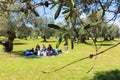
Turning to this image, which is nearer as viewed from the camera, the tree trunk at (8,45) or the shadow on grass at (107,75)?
the shadow on grass at (107,75)

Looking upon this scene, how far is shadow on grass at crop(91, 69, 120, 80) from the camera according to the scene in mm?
14006

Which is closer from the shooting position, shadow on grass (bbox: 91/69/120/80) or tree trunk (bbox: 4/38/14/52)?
shadow on grass (bbox: 91/69/120/80)

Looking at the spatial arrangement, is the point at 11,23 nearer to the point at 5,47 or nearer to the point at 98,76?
the point at 5,47

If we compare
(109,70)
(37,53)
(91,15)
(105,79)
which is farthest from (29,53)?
(91,15)

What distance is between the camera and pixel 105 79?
13766mm

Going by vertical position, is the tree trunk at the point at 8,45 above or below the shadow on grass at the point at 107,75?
below

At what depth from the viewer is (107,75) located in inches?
578

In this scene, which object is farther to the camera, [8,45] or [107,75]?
[8,45]

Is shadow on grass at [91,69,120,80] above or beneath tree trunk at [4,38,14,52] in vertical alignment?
above

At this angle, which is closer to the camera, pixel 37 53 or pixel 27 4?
pixel 27 4

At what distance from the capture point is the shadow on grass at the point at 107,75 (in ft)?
46.0

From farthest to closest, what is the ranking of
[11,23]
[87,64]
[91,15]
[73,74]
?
[11,23]
[87,64]
[73,74]
[91,15]

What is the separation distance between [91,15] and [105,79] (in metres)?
11.7

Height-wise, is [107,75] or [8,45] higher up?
[107,75]
